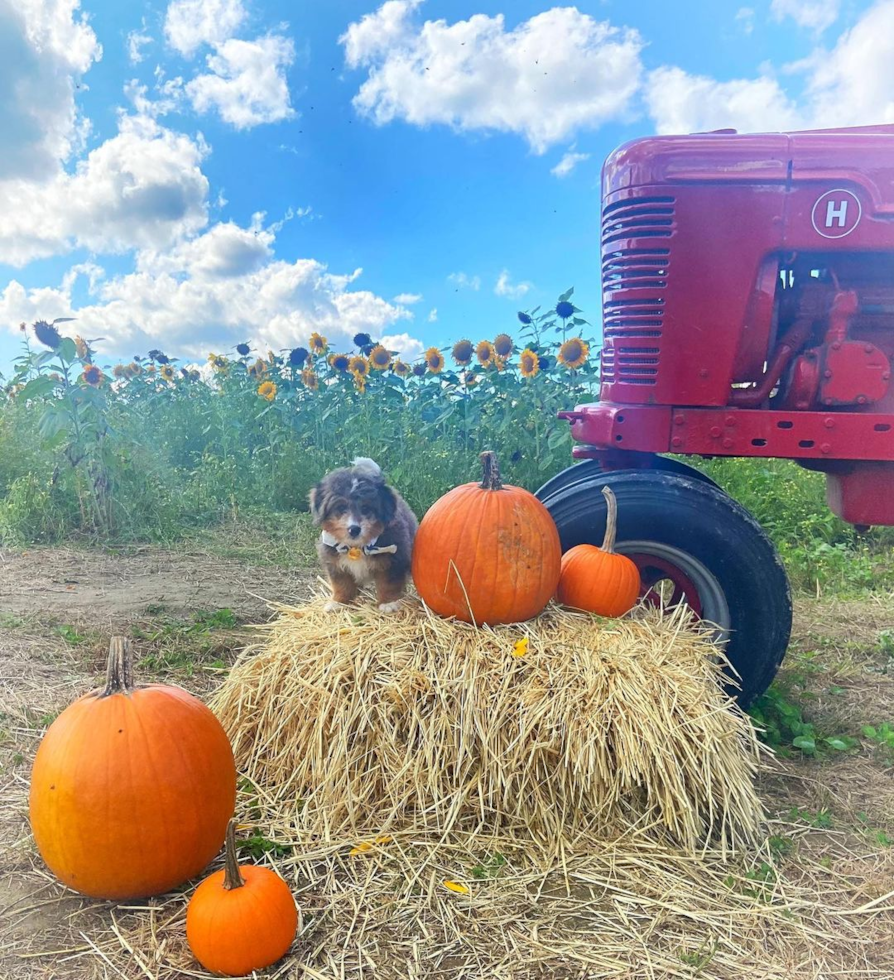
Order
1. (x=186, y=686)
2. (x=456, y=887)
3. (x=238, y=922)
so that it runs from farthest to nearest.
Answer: (x=186, y=686) < (x=456, y=887) < (x=238, y=922)

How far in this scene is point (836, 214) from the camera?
329 cm

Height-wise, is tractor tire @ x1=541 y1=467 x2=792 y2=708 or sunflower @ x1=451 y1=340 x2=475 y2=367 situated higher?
sunflower @ x1=451 y1=340 x2=475 y2=367

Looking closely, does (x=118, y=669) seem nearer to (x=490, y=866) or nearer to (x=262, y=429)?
(x=490, y=866)

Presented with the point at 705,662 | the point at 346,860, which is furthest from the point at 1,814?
the point at 705,662

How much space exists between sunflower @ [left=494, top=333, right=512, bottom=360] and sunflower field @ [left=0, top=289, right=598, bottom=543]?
0.01m

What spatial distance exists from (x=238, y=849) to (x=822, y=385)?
3152 mm

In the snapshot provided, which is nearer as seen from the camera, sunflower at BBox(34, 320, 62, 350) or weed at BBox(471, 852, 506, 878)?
weed at BBox(471, 852, 506, 878)

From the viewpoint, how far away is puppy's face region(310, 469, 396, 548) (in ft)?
10.1

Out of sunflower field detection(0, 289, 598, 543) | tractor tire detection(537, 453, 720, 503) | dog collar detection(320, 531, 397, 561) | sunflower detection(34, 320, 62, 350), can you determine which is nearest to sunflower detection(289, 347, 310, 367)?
sunflower field detection(0, 289, 598, 543)

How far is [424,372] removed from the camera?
7.49 m

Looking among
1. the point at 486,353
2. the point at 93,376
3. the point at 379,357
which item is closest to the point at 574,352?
the point at 486,353

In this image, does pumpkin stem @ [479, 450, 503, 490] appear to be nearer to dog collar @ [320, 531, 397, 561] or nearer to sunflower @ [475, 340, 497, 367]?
dog collar @ [320, 531, 397, 561]

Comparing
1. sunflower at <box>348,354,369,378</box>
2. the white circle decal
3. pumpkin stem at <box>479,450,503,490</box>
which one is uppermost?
the white circle decal

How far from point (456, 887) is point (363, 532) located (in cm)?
140
